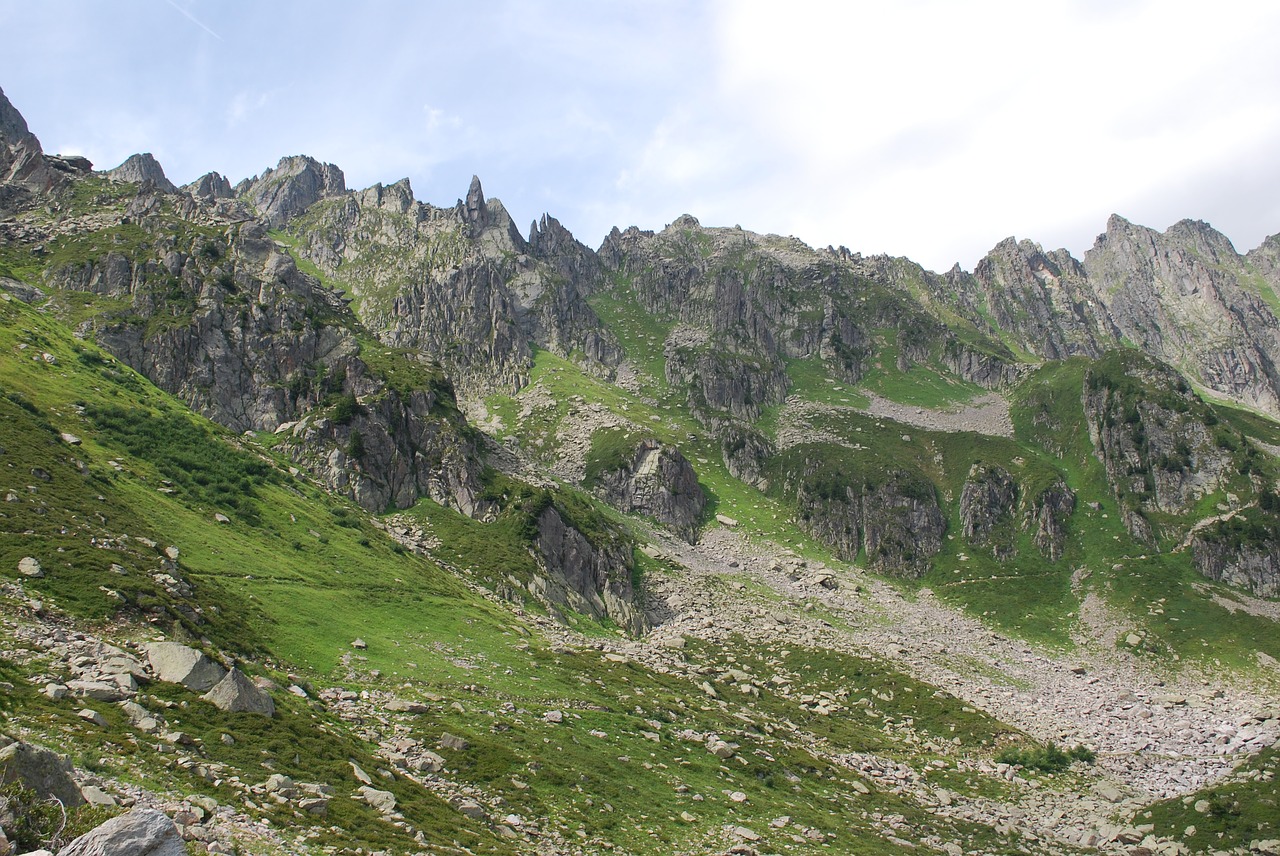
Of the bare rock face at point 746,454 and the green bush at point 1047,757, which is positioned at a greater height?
the bare rock face at point 746,454

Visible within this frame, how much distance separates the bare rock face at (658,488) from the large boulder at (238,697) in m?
126

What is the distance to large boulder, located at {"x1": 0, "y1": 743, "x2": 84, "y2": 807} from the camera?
14.6 meters

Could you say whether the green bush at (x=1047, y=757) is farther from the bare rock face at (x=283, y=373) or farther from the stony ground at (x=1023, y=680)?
the bare rock face at (x=283, y=373)

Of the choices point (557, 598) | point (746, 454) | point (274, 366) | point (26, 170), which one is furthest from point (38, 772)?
point (26, 170)

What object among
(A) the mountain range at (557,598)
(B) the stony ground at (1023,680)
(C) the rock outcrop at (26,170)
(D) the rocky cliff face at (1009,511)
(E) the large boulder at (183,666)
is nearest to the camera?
(A) the mountain range at (557,598)

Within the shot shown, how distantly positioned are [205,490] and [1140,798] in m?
99.0

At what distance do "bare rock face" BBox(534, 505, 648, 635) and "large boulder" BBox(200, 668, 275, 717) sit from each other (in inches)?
2678

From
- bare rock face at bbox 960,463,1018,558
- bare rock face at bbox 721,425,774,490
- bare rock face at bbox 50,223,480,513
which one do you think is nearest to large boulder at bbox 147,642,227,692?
bare rock face at bbox 50,223,480,513

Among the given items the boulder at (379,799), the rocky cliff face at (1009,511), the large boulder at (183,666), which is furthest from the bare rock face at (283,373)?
the rocky cliff face at (1009,511)

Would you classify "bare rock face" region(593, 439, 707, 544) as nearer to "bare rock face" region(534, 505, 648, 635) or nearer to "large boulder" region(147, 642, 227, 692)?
"bare rock face" region(534, 505, 648, 635)

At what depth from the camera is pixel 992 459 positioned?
171375mm

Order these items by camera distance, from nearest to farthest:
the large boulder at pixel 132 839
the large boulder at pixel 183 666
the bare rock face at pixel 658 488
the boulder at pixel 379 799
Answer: the large boulder at pixel 132 839, the boulder at pixel 379 799, the large boulder at pixel 183 666, the bare rock face at pixel 658 488

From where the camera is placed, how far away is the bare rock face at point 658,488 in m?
158

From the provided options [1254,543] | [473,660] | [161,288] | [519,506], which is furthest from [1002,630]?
[161,288]
